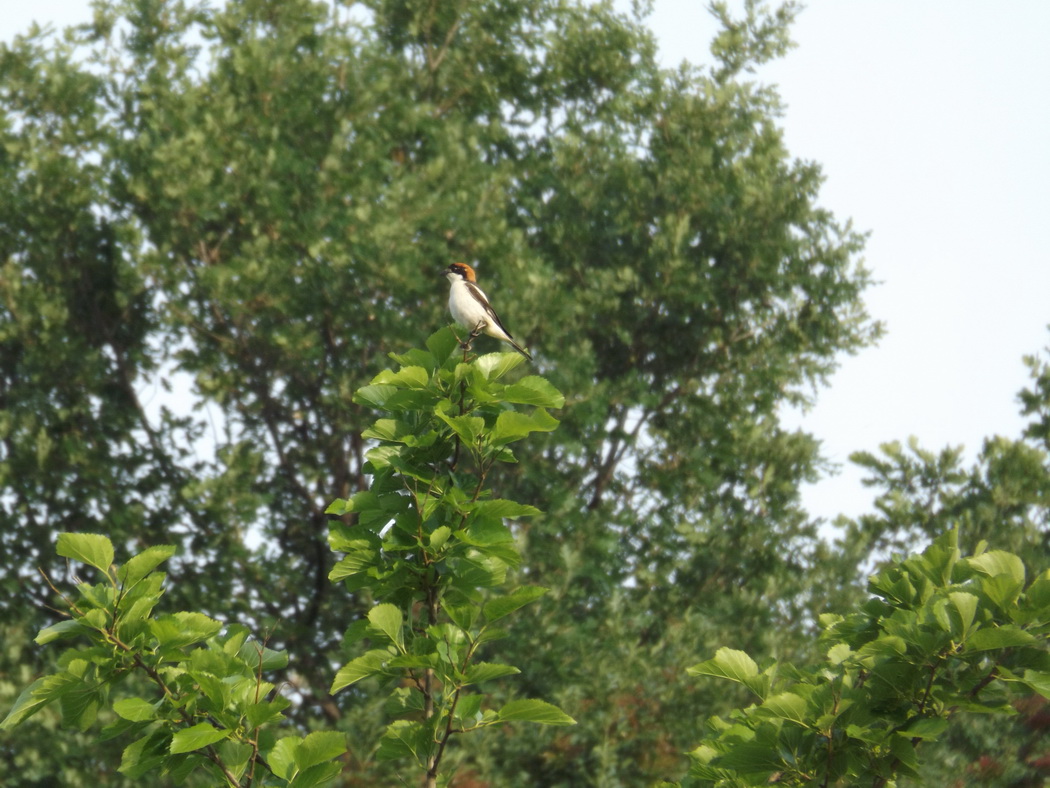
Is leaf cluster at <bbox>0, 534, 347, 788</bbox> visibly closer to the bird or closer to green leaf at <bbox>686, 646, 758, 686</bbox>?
green leaf at <bbox>686, 646, 758, 686</bbox>

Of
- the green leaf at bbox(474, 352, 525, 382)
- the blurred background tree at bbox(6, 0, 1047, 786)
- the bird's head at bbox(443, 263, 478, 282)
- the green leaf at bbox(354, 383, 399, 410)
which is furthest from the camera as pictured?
the blurred background tree at bbox(6, 0, 1047, 786)

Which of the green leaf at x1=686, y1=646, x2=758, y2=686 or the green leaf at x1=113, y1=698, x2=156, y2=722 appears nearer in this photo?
the green leaf at x1=113, y1=698, x2=156, y2=722

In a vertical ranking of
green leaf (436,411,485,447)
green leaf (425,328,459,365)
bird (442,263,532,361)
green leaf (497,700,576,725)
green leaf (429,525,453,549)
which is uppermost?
bird (442,263,532,361)

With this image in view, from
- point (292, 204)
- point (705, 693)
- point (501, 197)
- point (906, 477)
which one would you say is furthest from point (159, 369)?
point (906, 477)

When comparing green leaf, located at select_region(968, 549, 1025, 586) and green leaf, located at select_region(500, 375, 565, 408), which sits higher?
green leaf, located at select_region(500, 375, 565, 408)

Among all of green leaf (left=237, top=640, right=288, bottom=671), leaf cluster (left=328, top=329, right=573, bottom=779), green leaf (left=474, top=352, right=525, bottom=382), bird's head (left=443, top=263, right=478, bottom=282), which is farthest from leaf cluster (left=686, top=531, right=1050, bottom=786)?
bird's head (left=443, top=263, right=478, bottom=282)

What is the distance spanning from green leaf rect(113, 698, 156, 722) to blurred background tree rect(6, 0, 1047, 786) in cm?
1062

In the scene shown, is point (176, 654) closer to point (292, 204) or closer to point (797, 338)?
point (292, 204)

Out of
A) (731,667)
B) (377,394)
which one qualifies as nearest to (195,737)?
(377,394)

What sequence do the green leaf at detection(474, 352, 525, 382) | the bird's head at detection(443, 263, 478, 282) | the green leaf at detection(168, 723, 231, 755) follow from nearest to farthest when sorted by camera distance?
the green leaf at detection(168, 723, 231, 755) → the green leaf at detection(474, 352, 525, 382) → the bird's head at detection(443, 263, 478, 282)

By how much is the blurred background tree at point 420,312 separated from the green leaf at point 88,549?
10.9 meters

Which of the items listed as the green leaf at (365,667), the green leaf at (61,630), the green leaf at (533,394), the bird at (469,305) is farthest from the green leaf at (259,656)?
the bird at (469,305)

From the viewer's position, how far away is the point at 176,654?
182 inches

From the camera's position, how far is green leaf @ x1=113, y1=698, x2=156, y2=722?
4.36m
